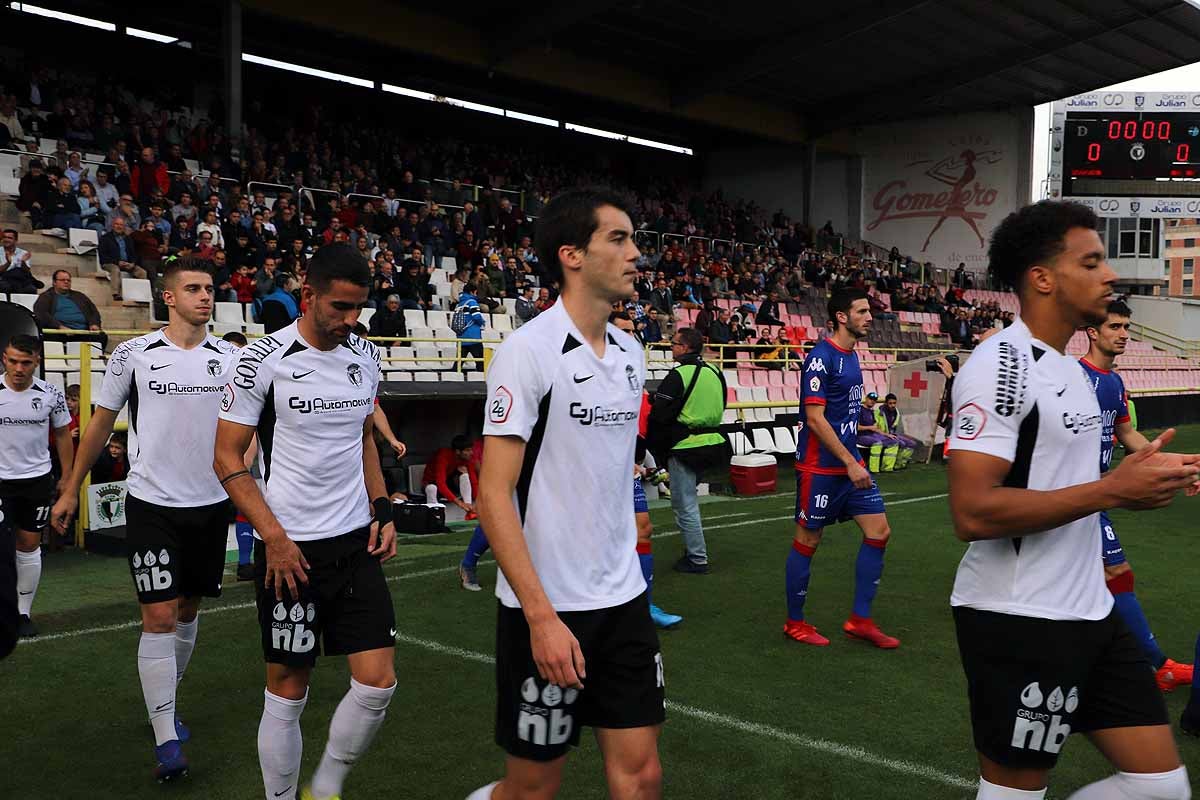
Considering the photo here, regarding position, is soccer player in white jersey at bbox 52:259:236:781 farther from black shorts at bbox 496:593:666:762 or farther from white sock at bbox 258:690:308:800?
black shorts at bbox 496:593:666:762

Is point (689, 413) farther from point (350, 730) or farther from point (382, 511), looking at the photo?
point (350, 730)

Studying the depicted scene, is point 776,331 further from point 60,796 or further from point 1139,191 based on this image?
point 60,796

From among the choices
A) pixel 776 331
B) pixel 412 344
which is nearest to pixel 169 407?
pixel 412 344

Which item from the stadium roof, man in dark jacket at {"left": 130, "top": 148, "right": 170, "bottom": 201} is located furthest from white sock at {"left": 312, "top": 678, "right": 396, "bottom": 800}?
the stadium roof

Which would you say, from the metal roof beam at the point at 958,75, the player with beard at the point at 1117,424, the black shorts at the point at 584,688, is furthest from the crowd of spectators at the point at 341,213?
the metal roof beam at the point at 958,75

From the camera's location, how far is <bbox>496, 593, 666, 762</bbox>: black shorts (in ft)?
8.63

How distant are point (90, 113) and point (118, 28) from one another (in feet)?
22.8

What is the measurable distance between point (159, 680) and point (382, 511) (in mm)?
1330

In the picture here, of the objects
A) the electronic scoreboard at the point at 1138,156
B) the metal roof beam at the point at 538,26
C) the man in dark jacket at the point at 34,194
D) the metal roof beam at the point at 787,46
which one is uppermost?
the metal roof beam at the point at 787,46

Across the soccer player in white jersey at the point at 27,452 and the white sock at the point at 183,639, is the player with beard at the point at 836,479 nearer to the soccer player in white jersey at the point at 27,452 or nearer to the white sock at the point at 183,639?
the white sock at the point at 183,639

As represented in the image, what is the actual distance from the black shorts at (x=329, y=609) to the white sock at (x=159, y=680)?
918 millimetres

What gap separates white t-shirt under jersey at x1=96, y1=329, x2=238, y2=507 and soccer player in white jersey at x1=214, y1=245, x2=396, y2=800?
0.81 meters

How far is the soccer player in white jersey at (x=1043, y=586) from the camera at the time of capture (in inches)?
100

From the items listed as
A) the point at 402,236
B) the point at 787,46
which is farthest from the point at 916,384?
the point at 787,46
